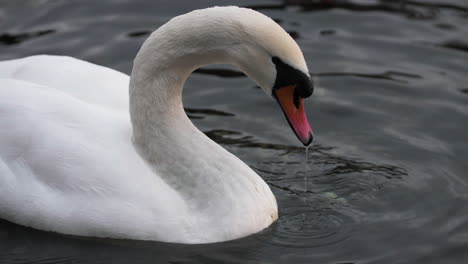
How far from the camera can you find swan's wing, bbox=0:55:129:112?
8.17 meters

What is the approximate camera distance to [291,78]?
23.3ft

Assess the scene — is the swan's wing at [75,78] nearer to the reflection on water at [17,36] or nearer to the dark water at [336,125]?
the dark water at [336,125]

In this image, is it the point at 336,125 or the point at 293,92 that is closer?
the point at 293,92

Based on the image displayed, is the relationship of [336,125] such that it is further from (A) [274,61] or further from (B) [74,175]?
(B) [74,175]

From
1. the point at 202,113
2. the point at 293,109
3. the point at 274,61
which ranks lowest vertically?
the point at 202,113

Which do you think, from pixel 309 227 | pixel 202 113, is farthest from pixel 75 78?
pixel 309 227

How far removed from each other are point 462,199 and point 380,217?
0.74 meters

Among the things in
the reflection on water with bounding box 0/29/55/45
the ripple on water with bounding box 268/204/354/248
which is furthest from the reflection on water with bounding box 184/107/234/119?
the reflection on water with bounding box 0/29/55/45

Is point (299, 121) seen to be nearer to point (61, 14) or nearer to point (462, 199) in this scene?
point (462, 199)

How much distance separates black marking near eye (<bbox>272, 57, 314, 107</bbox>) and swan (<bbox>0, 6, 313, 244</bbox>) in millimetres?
13

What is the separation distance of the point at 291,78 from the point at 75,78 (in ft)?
6.71

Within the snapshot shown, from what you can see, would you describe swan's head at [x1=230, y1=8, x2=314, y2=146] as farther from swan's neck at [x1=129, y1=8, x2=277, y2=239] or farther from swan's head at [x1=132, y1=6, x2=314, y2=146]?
swan's neck at [x1=129, y1=8, x2=277, y2=239]

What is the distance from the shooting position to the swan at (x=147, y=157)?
7293 millimetres

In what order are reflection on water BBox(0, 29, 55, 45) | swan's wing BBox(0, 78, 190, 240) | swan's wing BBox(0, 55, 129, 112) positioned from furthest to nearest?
reflection on water BBox(0, 29, 55, 45), swan's wing BBox(0, 55, 129, 112), swan's wing BBox(0, 78, 190, 240)
